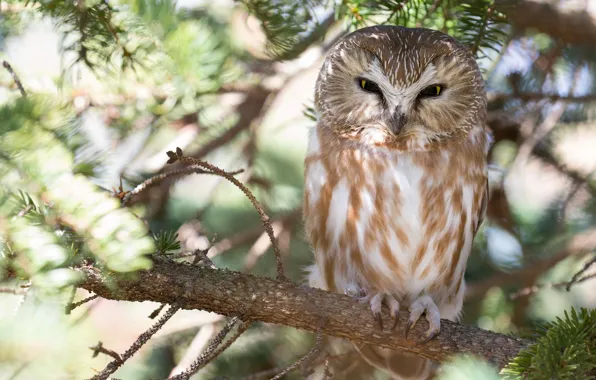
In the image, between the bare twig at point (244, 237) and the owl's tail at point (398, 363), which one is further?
the bare twig at point (244, 237)

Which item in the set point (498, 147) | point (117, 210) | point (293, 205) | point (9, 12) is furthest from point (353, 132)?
point (117, 210)

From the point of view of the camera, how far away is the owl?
7.95ft

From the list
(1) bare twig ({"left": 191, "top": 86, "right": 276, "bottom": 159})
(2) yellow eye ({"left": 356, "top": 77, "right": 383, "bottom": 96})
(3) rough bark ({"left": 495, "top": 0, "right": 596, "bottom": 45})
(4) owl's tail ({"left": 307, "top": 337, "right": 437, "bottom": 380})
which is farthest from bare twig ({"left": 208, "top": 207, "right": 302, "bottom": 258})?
(3) rough bark ({"left": 495, "top": 0, "right": 596, "bottom": 45})

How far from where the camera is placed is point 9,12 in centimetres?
217

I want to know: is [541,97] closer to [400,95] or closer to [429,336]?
[400,95]

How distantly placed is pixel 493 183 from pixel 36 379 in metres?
1.94

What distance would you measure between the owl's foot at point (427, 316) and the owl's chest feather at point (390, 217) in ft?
0.63

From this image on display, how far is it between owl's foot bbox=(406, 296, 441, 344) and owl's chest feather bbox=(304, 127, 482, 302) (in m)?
0.19

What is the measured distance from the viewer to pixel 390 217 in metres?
2.44

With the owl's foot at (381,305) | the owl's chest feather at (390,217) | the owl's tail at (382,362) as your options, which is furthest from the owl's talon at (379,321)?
the owl's tail at (382,362)

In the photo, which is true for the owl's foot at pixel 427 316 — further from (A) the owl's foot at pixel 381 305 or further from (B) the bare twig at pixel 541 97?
(B) the bare twig at pixel 541 97

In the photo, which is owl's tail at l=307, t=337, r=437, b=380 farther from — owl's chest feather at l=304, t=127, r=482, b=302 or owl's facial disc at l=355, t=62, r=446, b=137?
owl's facial disc at l=355, t=62, r=446, b=137

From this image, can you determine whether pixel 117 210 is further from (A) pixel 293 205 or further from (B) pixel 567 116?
(B) pixel 567 116

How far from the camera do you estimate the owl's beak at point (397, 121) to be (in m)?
A: 2.34
